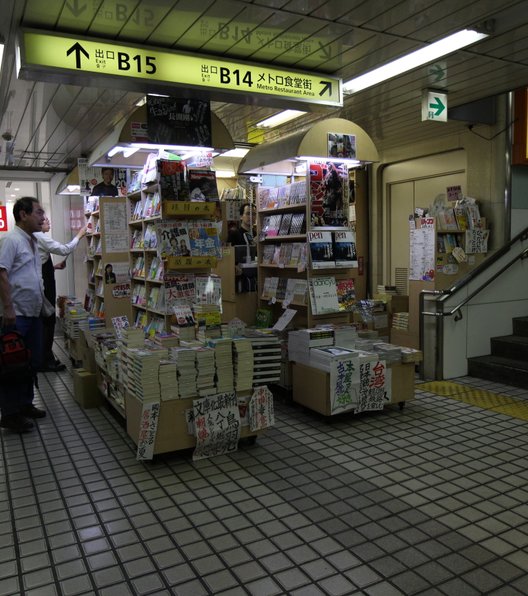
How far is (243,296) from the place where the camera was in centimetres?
644

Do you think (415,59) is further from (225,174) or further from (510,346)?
(225,174)

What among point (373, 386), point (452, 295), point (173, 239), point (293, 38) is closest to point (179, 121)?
point (173, 239)

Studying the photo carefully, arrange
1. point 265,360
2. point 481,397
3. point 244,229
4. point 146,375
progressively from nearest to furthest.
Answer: point 146,375 → point 265,360 → point 481,397 → point 244,229

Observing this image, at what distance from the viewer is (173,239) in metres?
4.80

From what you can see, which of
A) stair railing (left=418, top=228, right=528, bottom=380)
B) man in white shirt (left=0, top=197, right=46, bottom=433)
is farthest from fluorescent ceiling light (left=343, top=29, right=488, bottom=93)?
man in white shirt (left=0, top=197, right=46, bottom=433)

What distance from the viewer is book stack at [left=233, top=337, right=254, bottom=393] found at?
412 centimetres

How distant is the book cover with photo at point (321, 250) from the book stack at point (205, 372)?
178 centimetres

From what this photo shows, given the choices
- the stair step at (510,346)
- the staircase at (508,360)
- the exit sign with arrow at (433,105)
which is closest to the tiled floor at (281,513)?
the staircase at (508,360)

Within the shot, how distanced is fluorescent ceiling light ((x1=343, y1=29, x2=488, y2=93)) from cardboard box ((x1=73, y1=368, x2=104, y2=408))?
405 cm

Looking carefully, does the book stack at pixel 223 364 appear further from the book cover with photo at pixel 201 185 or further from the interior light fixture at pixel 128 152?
the interior light fixture at pixel 128 152

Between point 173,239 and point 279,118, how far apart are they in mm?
2880

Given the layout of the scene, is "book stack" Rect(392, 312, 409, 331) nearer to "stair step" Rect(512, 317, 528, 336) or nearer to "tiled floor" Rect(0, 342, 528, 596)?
"stair step" Rect(512, 317, 528, 336)

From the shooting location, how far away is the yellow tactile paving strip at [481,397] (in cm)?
513

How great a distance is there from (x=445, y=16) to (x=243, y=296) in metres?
3.66
